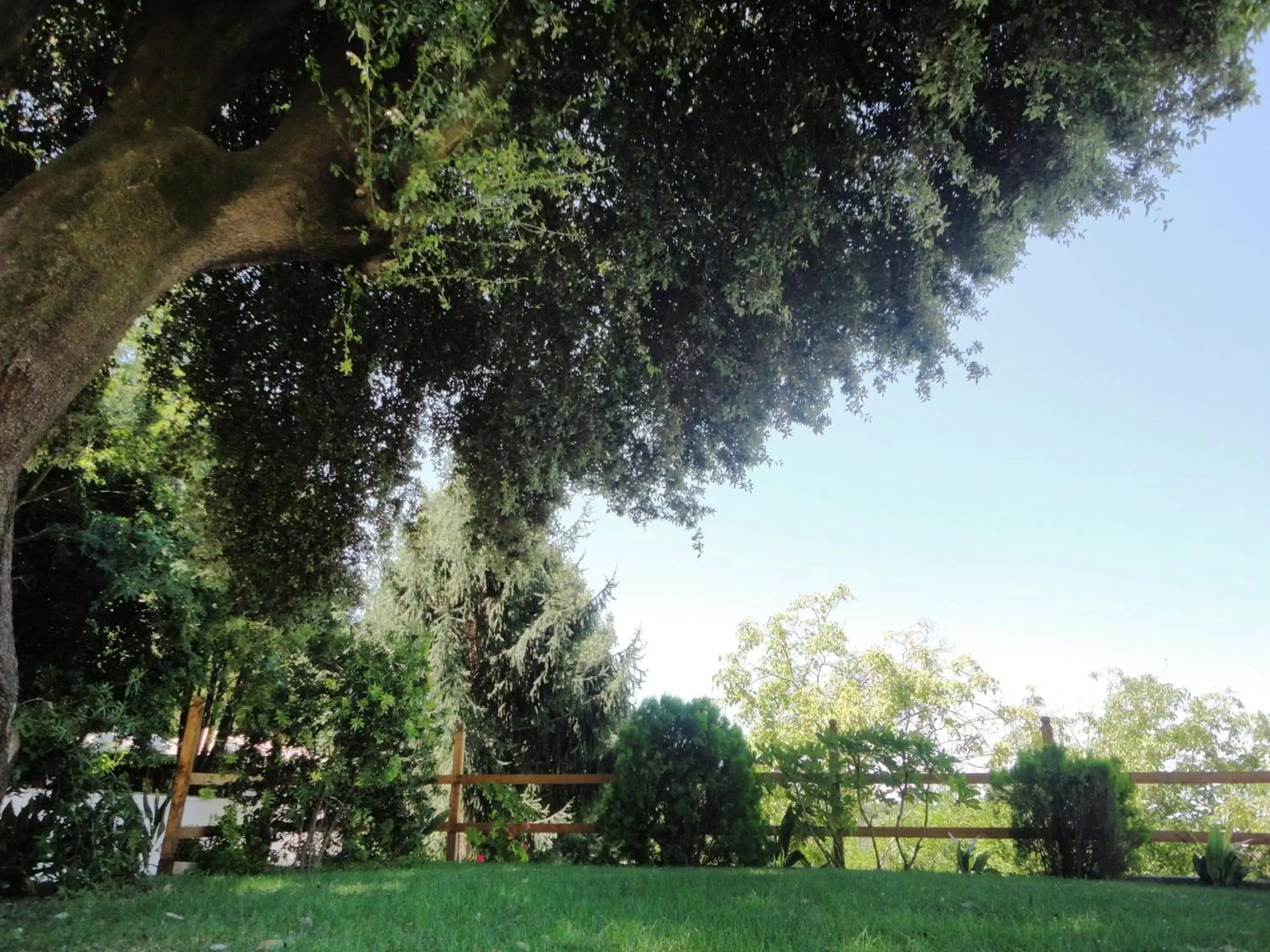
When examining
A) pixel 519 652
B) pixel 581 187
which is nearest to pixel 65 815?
pixel 581 187

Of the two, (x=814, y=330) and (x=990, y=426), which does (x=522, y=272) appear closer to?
(x=814, y=330)

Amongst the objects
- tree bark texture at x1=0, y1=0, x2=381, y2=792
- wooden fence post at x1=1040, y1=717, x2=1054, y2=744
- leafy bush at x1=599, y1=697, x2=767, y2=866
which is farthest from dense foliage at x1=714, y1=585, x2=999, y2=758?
tree bark texture at x1=0, y1=0, x2=381, y2=792

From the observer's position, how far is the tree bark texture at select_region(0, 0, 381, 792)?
2.80 m

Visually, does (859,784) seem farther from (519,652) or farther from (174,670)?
(519,652)

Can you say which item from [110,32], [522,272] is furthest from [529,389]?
[110,32]

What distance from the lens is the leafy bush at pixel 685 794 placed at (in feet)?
27.2

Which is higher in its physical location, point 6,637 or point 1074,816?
point 6,637

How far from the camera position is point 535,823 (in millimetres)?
9273

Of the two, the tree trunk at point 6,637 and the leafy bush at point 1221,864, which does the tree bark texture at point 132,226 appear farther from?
the leafy bush at point 1221,864

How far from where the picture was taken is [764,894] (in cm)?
498

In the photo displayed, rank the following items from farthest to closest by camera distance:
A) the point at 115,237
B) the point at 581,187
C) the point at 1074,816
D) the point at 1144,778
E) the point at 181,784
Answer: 1. the point at 1144,778
2. the point at 1074,816
3. the point at 181,784
4. the point at 581,187
5. the point at 115,237

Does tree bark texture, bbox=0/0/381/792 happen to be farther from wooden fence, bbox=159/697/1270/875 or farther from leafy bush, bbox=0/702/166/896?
wooden fence, bbox=159/697/1270/875

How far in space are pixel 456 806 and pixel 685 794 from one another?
3542 millimetres

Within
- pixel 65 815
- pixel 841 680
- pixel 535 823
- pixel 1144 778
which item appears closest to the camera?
pixel 65 815
